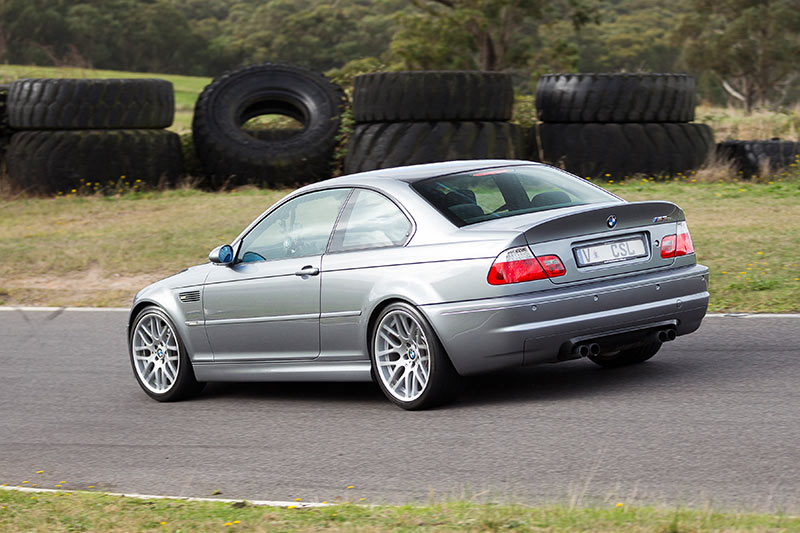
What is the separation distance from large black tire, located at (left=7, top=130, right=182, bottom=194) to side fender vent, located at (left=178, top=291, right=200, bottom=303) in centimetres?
1006

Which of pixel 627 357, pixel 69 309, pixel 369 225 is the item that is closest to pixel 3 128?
Result: pixel 69 309

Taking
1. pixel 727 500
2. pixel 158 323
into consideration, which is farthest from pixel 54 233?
pixel 727 500

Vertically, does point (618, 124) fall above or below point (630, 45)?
above

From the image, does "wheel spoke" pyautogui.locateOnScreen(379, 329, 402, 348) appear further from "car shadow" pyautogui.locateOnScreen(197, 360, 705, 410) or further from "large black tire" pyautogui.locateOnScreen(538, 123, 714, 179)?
"large black tire" pyautogui.locateOnScreen(538, 123, 714, 179)

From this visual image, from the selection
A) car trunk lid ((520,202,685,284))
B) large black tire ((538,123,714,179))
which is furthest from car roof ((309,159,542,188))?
large black tire ((538,123,714,179))

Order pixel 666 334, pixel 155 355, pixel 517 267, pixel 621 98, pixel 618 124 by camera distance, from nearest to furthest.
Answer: pixel 517 267, pixel 666 334, pixel 155 355, pixel 621 98, pixel 618 124

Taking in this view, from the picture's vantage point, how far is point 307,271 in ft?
24.4

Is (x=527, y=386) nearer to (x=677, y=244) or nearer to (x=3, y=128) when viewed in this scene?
(x=677, y=244)

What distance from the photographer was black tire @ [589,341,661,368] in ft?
26.1

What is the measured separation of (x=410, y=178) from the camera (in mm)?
7445

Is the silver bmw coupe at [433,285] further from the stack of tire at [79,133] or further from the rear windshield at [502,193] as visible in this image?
the stack of tire at [79,133]

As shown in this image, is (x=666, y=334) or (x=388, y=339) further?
(x=666, y=334)

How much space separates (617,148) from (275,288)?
10011 millimetres

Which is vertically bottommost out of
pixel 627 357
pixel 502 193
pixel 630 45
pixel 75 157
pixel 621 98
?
pixel 630 45
